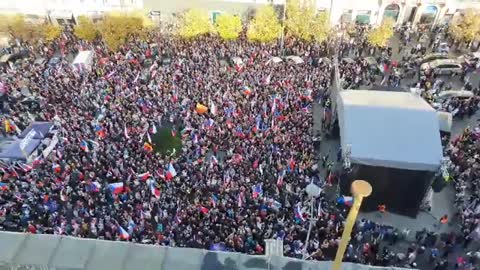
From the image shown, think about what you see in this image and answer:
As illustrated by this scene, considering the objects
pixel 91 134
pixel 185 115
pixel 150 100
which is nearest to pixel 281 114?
pixel 185 115

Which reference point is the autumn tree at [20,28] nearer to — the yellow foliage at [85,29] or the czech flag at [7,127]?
the yellow foliage at [85,29]

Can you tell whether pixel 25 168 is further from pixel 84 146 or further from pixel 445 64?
pixel 445 64

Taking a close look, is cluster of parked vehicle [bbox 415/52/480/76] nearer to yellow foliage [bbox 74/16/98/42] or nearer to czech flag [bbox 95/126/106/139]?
czech flag [bbox 95/126/106/139]

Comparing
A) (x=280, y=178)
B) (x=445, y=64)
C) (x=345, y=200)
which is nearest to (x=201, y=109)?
(x=280, y=178)

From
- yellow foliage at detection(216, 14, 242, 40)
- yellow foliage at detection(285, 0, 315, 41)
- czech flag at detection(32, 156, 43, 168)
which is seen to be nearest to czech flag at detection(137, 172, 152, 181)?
czech flag at detection(32, 156, 43, 168)

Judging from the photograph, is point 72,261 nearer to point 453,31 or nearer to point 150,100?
point 150,100

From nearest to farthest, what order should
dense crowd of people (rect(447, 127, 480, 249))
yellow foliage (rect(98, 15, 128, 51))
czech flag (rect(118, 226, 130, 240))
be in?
czech flag (rect(118, 226, 130, 240)), dense crowd of people (rect(447, 127, 480, 249)), yellow foliage (rect(98, 15, 128, 51))

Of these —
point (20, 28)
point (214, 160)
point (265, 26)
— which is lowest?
point (214, 160)
